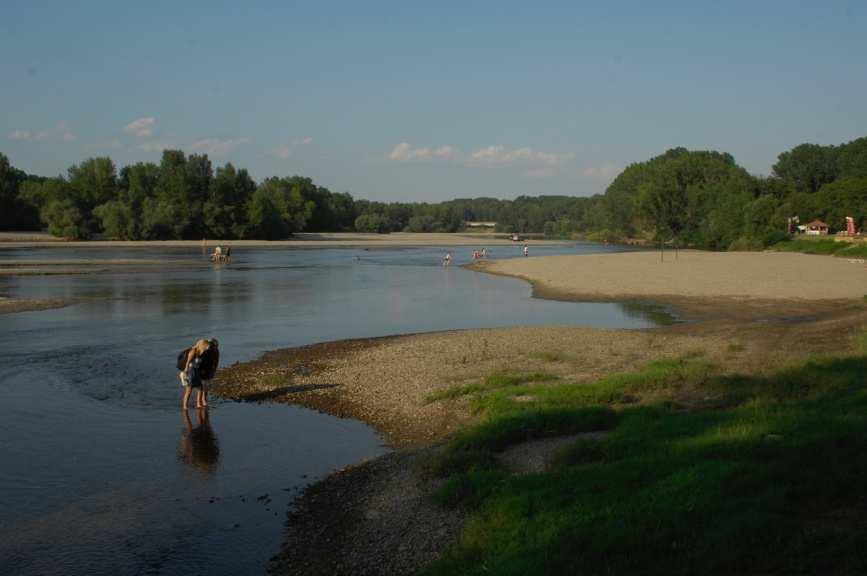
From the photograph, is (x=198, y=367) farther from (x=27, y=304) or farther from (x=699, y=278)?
(x=699, y=278)

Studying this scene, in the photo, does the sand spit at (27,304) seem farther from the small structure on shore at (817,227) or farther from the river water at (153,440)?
the small structure on shore at (817,227)

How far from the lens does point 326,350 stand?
25.8 meters

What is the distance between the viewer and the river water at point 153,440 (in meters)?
10.4

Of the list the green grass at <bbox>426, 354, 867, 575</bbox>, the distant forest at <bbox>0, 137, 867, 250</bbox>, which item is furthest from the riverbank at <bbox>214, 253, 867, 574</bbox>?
the distant forest at <bbox>0, 137, 867, 250</bbox>

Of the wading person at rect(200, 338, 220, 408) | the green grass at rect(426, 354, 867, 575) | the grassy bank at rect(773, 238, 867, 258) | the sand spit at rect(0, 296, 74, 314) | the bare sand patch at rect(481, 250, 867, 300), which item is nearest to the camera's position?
the green grass at rect(426, 354, 867, 575)

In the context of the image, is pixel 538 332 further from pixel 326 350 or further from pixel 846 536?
pixel 846 536

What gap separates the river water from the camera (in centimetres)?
1040

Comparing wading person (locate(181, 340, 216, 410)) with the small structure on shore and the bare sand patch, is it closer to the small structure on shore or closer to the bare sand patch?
the bare sand patch

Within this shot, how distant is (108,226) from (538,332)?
123 metres

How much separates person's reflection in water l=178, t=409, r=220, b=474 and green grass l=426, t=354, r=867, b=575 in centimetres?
459

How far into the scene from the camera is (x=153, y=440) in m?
15.4

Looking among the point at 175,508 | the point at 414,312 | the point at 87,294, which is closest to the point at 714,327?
the point at 414,312

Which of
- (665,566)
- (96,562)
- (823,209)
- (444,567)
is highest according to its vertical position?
(823,209)

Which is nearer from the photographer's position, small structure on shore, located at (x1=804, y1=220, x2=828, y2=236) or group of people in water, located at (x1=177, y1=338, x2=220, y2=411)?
group of people in water, located at (x1=177, y1=338, x2=220, y2=411)
